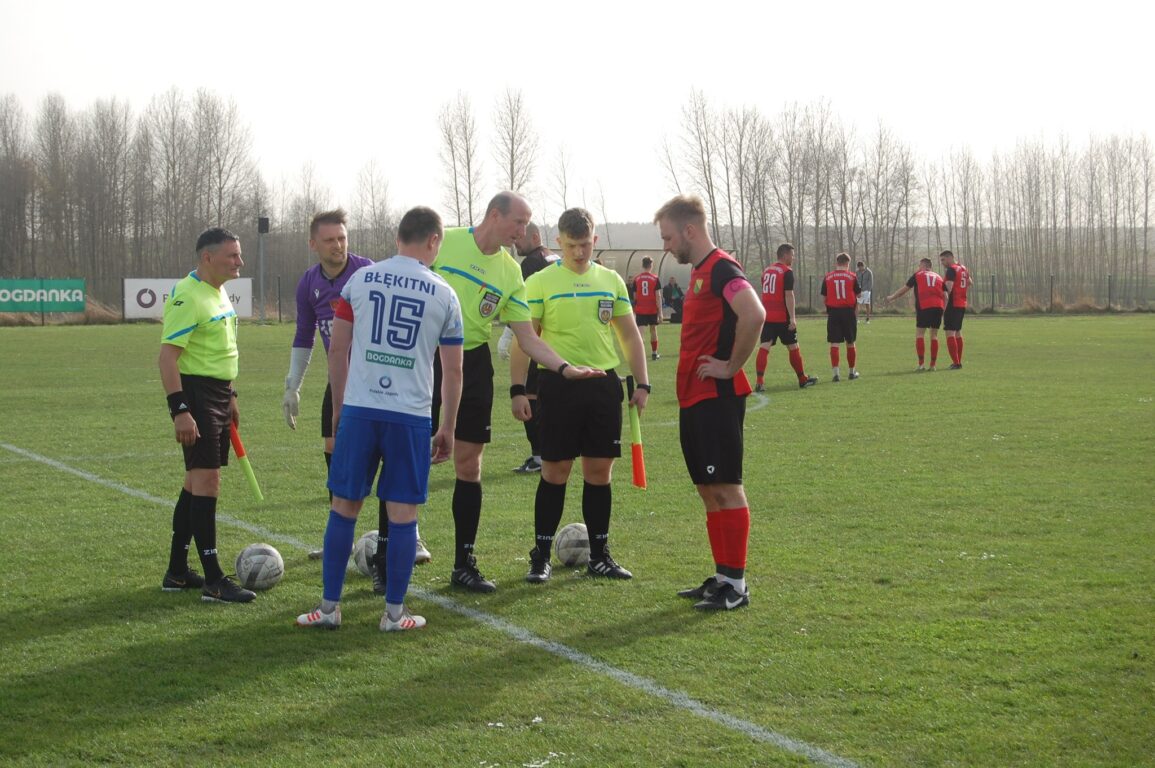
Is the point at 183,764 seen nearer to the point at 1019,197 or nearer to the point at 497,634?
the point at 497,634

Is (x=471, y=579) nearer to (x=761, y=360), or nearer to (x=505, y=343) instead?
(x=505, y=343)

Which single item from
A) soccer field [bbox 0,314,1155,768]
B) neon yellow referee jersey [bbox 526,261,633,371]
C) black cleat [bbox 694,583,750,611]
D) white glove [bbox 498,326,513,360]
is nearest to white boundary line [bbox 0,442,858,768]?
soccer field [bbox 0,314,1155,768]

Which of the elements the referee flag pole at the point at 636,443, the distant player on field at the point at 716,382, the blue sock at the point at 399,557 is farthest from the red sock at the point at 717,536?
the blue sock at the point at 399,557

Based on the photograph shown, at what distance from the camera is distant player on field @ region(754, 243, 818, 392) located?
1956cm

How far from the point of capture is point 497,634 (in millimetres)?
6012

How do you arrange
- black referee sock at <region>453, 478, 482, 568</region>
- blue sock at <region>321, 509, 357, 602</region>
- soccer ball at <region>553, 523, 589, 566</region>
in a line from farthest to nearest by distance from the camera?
soccer ball at <region>553, 523, 589, 566</region> → black referee sock at <region>453, 478, 482, 568</region> → blue sock at <region>321, 509, 357, 602</region>

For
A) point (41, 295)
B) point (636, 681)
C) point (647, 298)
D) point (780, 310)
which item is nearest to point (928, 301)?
point (780, 310)

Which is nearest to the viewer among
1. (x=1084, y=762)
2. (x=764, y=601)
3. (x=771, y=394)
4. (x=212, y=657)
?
(x=1084, y=762)

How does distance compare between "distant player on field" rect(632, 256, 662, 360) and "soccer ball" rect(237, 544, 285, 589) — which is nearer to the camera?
"soccer ball" rect(237, 544, 285, 589)

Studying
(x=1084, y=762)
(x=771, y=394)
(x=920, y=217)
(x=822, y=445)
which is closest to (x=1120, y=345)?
(x=771, y=394)

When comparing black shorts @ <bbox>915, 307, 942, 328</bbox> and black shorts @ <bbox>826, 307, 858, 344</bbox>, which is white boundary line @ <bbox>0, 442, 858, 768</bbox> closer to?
black shorts @ <bbox>826, 307, 858, 344</bbox>

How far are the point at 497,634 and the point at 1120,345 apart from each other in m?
29.8

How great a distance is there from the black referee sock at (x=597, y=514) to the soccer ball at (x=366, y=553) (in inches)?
50.7

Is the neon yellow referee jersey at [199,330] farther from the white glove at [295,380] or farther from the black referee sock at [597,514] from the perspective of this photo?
the black referee sock at [597,514]
